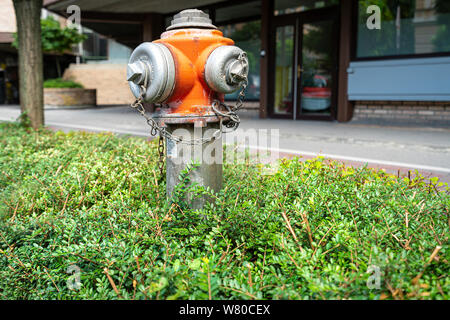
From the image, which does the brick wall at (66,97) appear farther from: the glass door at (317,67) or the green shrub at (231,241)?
the green shrub at (231,241)

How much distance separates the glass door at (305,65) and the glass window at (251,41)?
4.67 feet

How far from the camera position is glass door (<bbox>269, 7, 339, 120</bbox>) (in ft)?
33.3

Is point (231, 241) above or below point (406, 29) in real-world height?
below

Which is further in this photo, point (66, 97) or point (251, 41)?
point (66, 97)

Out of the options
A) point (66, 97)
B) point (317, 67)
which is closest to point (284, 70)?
point (317, 67)

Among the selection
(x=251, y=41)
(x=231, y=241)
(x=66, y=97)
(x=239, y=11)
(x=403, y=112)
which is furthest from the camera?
(x=66, y=97)

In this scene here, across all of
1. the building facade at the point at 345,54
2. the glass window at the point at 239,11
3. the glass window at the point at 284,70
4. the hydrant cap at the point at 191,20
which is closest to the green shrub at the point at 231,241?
the hydrant cap at the point at 191,20

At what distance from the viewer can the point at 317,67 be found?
10.5 metres

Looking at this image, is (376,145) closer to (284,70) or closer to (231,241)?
(231,241)

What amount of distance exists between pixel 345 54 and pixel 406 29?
1.35 metres

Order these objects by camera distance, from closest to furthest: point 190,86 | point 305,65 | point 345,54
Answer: point 190,86 < point 345,54 < point 305,65

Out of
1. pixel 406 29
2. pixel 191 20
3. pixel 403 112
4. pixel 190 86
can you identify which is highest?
pixel 406 29
